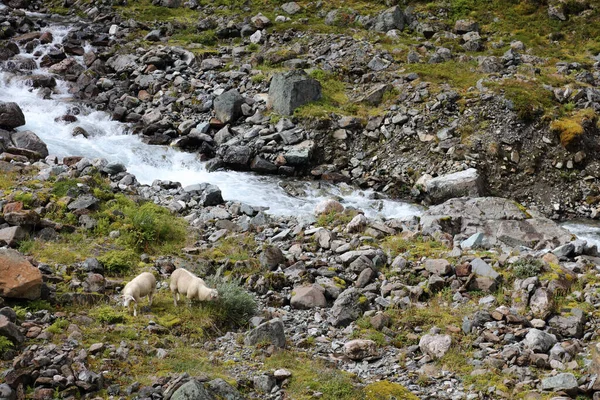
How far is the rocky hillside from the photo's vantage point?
26.9 feet

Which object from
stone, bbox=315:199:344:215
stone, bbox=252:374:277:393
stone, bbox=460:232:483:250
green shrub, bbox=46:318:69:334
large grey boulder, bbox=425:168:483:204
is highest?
green shrub, bbox=46:318:69:334

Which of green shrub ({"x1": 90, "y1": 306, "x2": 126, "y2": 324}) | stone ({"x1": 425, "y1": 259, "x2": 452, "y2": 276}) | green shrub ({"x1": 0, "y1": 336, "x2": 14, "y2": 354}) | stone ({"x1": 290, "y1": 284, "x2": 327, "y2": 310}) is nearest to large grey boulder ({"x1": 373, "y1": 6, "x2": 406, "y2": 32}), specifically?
stone ({"x1": 425, "y1": 259, "x2": 452, "y2": 276})

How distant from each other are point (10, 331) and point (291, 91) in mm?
16304

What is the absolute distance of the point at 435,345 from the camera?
909cm

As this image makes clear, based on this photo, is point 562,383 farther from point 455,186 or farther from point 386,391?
point 455,186

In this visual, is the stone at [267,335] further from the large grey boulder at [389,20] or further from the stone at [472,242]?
the large grey boulder at [389,20]

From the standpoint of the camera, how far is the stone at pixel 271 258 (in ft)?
40.1

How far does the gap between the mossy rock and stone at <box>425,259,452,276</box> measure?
398 cm

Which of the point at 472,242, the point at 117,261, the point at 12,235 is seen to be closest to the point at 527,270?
the point at 472,242

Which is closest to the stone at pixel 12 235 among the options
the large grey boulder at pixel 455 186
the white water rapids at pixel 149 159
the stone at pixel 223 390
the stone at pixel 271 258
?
the stone at pixel 271 258

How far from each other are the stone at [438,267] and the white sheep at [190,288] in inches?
175

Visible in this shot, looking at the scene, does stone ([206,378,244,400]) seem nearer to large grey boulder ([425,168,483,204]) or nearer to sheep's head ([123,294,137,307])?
sheep's head ([123,294,137,307])

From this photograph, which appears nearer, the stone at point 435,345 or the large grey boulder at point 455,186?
the stone at point 435,345

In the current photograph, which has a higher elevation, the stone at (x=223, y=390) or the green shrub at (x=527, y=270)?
the stone at (x=223, y=390)
